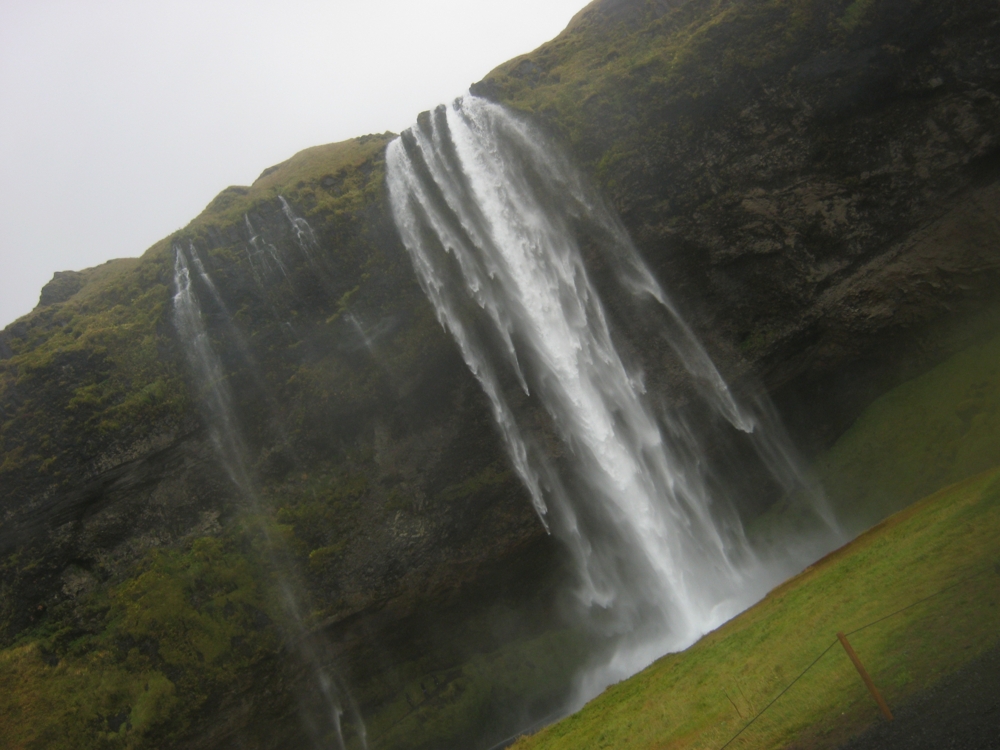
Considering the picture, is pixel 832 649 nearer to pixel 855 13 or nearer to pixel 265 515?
pixel 265 515

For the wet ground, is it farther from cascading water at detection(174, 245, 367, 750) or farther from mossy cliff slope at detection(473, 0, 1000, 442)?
cascading water at detection(174, 245, 367, 750)

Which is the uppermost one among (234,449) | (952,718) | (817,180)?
(234,449)

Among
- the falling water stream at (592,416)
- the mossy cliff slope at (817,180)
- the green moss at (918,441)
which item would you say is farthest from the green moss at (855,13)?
the green moss at (918,441)

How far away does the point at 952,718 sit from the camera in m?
7.87

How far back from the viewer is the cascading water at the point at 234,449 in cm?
2102

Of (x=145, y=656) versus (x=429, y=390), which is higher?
(x=429, y=390)

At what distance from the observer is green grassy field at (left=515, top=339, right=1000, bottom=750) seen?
30.2 feet

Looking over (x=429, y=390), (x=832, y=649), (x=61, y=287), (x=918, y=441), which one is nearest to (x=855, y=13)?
(x=918, y=441)

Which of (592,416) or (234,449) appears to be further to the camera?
(234,449)

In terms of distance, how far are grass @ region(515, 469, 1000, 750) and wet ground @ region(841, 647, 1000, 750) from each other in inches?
9.0

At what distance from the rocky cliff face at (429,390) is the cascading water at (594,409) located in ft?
3.11

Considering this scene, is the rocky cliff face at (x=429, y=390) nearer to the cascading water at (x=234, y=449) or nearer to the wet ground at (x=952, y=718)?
the cascading water at (x=234, y=449)

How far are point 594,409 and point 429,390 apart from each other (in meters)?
6.29

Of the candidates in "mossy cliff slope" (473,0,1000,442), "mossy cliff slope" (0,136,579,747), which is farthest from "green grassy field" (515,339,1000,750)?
"mossy cliff slope" (0,136,579,747)
